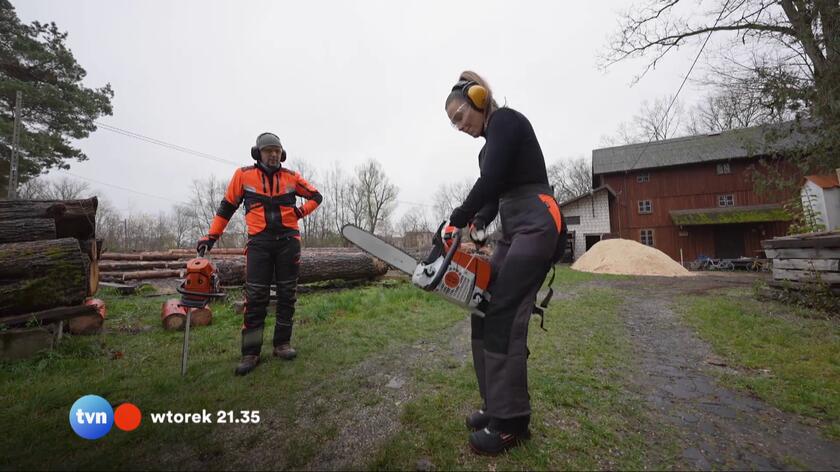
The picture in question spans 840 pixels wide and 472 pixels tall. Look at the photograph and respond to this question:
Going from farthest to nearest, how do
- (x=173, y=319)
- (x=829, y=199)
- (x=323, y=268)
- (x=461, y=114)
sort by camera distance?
(x=829, y=199) < (x=323, y=268) < (x=173, y=319) < (x=461, y=114)

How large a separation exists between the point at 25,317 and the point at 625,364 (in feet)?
18.0

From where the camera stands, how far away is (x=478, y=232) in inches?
71.4

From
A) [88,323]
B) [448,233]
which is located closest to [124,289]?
[88,323]

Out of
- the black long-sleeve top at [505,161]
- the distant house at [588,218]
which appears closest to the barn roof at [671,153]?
the distant house at [588,218]

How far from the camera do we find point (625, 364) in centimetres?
285

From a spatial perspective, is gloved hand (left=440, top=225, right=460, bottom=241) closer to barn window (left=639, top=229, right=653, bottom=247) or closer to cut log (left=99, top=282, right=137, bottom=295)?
cut log (left=99, top=282, right=137, bottom=295)

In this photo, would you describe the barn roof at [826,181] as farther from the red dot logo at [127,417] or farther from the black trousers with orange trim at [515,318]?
the red dot logo at [127,417]

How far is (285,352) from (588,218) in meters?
22.3

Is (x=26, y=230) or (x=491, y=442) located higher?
(x=26, y=230)

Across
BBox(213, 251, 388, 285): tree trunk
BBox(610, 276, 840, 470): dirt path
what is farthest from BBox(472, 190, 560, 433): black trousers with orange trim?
BBox(213, 251, 388, 285): tree trunk

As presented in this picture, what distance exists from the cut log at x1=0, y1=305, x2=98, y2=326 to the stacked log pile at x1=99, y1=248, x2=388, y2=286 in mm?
2680

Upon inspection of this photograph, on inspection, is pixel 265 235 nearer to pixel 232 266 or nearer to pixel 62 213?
pixel 62 213

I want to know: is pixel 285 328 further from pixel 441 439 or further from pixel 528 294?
pixel 528 294

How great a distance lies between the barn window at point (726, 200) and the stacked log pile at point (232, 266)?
75.1 ft
